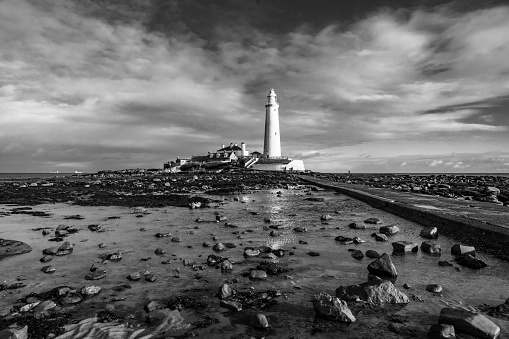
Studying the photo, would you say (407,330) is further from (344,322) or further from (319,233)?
(319,233)

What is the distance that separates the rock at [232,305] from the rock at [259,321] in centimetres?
48

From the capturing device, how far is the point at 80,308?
5.00 metres

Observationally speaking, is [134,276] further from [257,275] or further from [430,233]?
[430,233]

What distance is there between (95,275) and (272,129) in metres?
73.7

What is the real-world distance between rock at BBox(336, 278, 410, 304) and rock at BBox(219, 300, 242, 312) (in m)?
1.86

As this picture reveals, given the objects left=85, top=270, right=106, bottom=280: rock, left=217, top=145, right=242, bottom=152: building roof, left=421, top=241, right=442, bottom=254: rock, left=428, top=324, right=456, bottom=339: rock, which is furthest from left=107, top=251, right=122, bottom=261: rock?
left=217, top=145, right=242, bottom=152: building roof

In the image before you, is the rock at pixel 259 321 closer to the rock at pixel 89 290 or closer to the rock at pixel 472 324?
the rock at pixel 472 324

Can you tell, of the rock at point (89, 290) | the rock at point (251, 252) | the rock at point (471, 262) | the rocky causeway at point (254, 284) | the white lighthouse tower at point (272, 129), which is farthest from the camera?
the white lighthouse tower at point (272, 129)

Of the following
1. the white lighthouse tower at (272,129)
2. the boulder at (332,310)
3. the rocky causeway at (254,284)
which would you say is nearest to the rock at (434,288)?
the rocky causeway at (254,284)

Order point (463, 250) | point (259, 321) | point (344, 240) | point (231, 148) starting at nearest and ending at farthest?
point (259, 321)
point (463, 250)
point (344, 240)
point (231, 148)

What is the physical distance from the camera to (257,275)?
21.3 ft

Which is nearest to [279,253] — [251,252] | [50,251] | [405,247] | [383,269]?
[251,252]

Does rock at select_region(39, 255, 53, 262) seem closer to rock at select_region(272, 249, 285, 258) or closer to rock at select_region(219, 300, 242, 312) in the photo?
rock at select_region(219, 300, 242, 312)

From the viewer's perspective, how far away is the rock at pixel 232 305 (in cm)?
493
